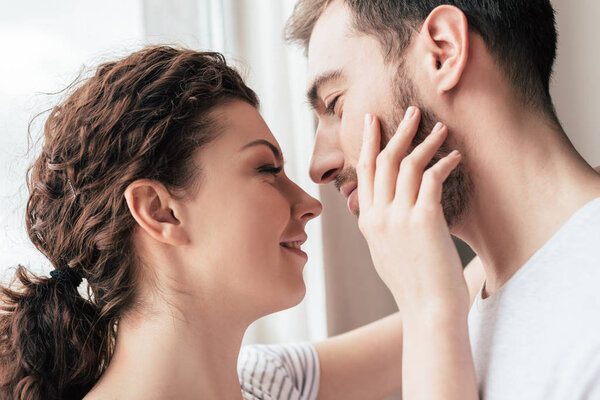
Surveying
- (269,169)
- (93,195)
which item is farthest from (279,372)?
(93,195)

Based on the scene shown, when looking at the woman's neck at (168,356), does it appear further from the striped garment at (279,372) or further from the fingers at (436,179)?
the fingers at (436,179)

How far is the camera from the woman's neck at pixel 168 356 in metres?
1.04

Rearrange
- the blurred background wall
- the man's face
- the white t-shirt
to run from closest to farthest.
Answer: the white t-shirt → the man's face → the blurred background wall

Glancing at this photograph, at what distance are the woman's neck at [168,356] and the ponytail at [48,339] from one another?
A: 6 centimetres

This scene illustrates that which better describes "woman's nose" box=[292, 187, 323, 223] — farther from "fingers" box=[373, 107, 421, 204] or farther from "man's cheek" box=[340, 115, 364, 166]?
"fingers" box=[373, 107, 421, 204]

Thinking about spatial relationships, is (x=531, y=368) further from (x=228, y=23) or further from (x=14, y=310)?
(x=228, y=23)

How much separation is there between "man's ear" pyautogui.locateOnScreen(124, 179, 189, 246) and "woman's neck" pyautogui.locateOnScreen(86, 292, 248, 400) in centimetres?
12

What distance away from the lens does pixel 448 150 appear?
105 centimetres

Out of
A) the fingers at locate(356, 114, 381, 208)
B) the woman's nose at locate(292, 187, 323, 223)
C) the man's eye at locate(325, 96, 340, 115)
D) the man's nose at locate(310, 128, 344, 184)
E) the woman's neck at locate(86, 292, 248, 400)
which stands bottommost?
the woman's neck at locate(86, 292, 248, 400)

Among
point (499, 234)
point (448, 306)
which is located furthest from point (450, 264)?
point (499, 234)

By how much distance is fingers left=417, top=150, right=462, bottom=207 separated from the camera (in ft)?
3.07

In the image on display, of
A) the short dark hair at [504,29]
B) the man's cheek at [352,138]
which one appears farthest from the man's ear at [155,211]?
the short dark hair at [504,29]

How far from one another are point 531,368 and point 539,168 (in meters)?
0.31

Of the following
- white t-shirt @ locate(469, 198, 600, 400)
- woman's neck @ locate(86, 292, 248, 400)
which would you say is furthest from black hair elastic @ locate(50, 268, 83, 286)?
white t-shirt @ locate(469, 198, 600, 400)
